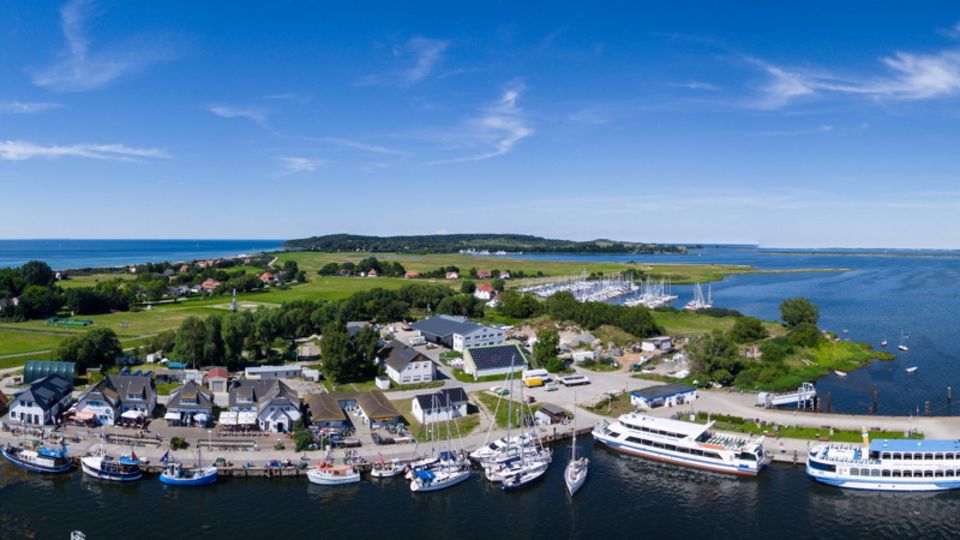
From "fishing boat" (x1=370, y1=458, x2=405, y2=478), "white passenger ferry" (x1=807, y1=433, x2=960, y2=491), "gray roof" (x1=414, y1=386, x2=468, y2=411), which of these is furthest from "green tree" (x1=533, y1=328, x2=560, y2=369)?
"white passenger ferry" (x1=807, y1=433, x2=960, y2=491)

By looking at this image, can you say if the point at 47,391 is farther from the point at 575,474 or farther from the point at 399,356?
the point at 575,474

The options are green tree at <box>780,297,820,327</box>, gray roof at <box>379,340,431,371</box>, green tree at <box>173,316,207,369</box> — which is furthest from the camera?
green tree at <box>780,297,820,327</box>

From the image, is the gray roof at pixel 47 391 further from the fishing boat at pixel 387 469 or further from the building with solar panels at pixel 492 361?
the building with solar panels at pixel 492 361

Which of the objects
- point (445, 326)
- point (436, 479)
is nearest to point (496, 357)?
point (445, 326)

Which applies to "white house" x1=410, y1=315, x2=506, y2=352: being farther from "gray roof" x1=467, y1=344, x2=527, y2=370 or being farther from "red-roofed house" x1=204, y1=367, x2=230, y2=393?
"red-roofed house" x1=204, y1=367, x2=230, y2=393

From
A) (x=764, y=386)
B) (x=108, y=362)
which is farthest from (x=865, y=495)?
(x=108, y=362)

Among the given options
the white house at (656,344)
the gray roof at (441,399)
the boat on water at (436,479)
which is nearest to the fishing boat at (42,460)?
the boat on water at (436,479)
